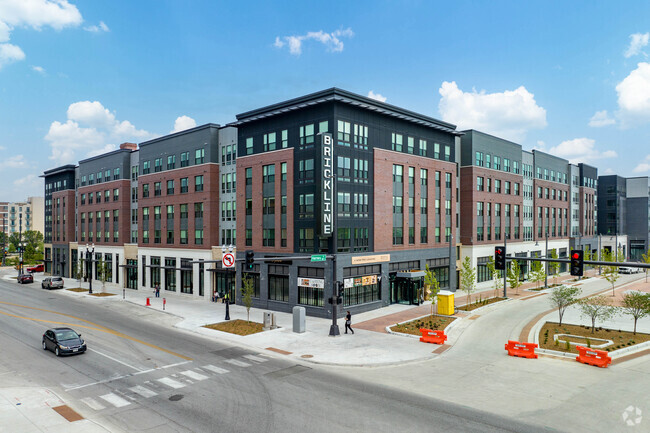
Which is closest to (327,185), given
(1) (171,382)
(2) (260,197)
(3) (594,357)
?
(2) (260,197)

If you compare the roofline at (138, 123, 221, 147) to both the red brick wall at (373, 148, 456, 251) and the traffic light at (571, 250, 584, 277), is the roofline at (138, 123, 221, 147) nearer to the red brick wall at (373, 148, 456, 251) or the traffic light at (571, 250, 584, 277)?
the red brick wall at (373, 148, 456, 251)

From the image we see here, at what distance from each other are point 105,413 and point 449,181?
4583 cm

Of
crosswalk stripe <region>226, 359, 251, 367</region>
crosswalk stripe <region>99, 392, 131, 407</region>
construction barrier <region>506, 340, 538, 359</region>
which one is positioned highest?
construction barrier <region>506, 340, 538, 359</region>

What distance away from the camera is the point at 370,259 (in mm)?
41469

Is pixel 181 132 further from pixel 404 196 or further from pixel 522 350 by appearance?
pixel 522 350

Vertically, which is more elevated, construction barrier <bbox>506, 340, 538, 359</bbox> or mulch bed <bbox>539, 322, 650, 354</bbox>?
construction barrier <bbox>506, 340, 538, 359</bbox>

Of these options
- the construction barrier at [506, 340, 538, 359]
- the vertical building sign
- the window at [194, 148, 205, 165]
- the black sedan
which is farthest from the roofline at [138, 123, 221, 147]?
the construction barrier at [506, 340, 538, 359]

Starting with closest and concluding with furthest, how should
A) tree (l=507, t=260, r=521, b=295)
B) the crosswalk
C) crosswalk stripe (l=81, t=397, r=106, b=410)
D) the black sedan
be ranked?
1. crosswalk stripe (l=81, t=397, r=106, b=410)
2. the crosswalk
3. the black sedan
4. tree (l=507, t=260, r=521, b=295)

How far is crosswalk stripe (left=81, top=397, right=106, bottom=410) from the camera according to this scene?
18000 millimetres

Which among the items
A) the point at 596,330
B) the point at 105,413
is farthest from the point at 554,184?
the point at 105,413

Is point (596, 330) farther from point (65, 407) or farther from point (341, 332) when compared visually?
point (65, 407)

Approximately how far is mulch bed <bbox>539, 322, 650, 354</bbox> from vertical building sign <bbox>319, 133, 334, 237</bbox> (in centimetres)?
1893

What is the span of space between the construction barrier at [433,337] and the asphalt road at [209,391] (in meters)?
6.58

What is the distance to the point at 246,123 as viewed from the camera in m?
46.6
